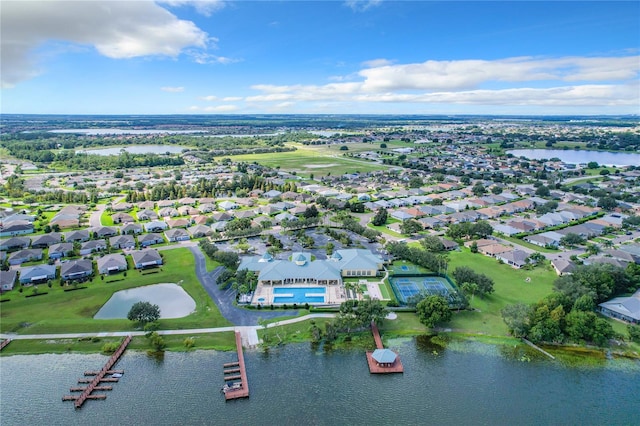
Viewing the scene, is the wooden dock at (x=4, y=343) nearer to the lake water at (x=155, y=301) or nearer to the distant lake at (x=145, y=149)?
the lake water at (x=155, y=301)

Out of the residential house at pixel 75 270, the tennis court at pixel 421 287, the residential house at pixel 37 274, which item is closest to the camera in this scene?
the tennis court at pixel 421 287

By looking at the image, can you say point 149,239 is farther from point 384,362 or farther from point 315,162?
point 315,162

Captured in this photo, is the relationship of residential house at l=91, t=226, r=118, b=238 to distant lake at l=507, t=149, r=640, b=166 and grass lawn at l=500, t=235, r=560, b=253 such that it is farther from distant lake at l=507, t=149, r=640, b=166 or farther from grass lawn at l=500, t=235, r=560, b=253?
distant lake at l=507, t=149, r=640, b=166

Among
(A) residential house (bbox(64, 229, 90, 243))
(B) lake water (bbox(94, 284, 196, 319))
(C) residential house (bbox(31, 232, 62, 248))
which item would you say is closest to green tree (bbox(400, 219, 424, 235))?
(B) lake water (bbox(94, 284, 196, 319))

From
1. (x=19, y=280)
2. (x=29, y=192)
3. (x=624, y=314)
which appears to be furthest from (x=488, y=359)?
(x=29, y=192)

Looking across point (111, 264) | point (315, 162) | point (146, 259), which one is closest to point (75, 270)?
point (111, 264)

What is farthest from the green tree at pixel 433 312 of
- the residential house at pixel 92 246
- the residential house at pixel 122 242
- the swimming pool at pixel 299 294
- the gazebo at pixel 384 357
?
the residential house at pixel 92 246
